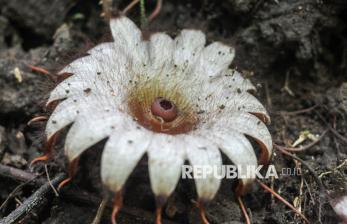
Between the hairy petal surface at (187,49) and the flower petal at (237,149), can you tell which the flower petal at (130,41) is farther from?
the flower petal at (237,149)

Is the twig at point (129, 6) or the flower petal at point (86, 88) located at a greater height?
the twig at point (129, 6)

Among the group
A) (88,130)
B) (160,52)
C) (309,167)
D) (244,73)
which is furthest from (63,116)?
(309,167)

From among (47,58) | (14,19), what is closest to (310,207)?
(47,58)

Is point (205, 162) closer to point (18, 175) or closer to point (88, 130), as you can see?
point (88, 130)

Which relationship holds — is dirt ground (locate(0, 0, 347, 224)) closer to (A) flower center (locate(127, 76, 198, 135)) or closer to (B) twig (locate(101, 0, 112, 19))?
(B) twig (locate(101, 0, 112, 19))

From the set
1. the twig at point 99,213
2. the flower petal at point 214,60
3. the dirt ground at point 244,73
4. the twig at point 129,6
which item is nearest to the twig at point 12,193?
the dirt ground at point 244,73

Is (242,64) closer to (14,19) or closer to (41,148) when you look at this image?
(41,148)
